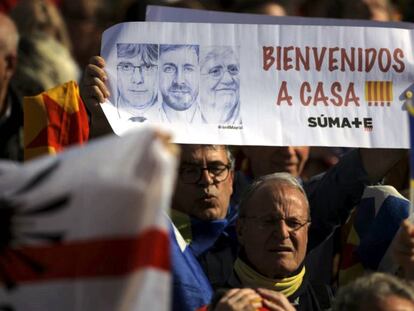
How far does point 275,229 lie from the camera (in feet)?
19.2

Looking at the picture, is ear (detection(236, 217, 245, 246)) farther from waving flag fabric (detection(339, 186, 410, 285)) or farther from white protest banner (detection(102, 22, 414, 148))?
waving flag fabric (detection(339, 186, 410, 285))

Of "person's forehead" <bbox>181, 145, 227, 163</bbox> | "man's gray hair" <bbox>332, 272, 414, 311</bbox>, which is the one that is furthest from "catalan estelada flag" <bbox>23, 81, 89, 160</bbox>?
"man's gray hair" <bbox>332, 272, 414, 311</bbox>

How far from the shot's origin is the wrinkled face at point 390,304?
444 cm

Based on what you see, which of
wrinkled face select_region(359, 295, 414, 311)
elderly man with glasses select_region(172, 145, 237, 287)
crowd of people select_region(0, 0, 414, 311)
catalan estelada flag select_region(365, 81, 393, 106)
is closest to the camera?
wrinkled face select_region(359, 295, 414, 311)

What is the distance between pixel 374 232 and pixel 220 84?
895 mm

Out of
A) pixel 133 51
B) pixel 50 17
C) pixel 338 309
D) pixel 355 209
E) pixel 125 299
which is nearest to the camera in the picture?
pixel 125 299

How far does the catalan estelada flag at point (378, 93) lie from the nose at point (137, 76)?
0.92 metres

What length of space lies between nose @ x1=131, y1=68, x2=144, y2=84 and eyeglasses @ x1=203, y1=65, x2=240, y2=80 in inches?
10.5

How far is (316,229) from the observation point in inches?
254

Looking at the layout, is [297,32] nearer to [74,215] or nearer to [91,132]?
[91,132]

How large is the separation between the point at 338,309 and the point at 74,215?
131cm

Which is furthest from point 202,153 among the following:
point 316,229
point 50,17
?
point 50,17

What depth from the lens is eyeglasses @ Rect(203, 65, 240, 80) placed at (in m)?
5.88

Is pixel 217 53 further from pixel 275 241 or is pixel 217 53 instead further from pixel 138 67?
Result: pixel 275 241
